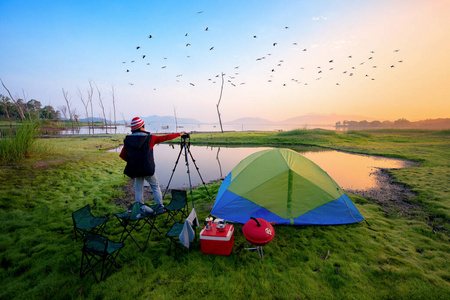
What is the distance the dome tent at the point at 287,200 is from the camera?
15.9ft

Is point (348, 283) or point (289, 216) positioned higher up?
→ point (289, 216)

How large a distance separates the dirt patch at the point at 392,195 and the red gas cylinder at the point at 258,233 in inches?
217

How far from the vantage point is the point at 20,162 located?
8.23 m

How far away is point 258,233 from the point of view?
3518mm

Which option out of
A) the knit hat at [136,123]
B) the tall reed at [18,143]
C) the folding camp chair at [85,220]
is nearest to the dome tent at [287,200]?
the folding camp chair at [85,220]

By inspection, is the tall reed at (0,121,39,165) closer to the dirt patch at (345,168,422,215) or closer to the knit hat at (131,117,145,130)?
the knit hat at (131,117,145,130)

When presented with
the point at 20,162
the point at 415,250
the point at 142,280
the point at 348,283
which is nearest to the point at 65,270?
the point at 142,280

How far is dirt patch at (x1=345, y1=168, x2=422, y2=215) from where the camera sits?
20.5 ft

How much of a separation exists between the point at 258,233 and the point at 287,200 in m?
1.75

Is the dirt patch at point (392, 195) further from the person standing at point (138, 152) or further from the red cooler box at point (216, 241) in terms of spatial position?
the person standing at point (138, 152)

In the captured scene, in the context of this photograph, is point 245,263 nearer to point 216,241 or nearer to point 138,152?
point 216,241

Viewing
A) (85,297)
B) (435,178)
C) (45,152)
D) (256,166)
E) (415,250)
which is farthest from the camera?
(45,152)

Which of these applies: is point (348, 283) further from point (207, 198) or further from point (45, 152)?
point (45, 152)

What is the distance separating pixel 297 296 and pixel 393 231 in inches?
156
